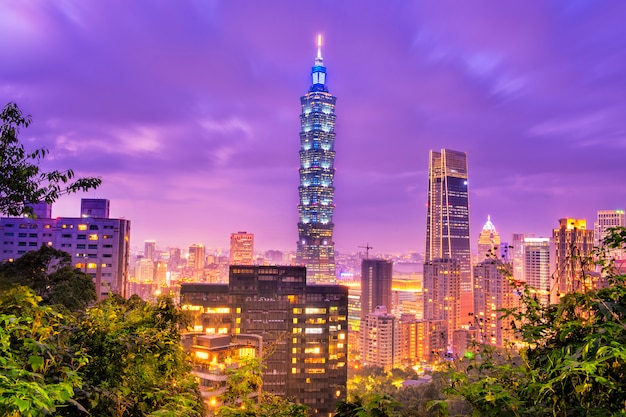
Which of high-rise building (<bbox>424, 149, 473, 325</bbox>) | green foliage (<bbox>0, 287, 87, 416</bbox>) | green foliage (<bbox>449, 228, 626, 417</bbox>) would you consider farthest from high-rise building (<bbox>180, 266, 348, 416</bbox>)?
high-rise building (<bbox>424, 149, 473, 325</bbox>)

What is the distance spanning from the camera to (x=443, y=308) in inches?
3794

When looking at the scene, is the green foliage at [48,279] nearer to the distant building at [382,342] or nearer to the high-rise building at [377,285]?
the distant building at [382,342]

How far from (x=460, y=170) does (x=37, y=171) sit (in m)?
185

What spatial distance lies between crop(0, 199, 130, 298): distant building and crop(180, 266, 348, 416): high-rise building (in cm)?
1221

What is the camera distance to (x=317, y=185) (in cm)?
13700

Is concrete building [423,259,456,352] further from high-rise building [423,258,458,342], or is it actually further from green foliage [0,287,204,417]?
green foliage [0,287,204,417]

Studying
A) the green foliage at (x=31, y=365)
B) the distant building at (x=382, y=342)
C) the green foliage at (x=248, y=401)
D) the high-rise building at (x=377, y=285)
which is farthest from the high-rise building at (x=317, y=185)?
the green foliage at (x=31, y=365)

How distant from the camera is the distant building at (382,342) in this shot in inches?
2844

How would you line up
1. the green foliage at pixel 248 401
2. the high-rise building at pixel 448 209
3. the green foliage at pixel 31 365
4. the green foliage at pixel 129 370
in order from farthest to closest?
the high-rise building at pixel 448 209, the green foliage at pixel 248 401, the green foliage at pixel 129 370, the green foliage at pixel 31 365

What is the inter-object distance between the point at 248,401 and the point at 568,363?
11.0ft

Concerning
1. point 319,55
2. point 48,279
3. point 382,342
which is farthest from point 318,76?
point 48,279

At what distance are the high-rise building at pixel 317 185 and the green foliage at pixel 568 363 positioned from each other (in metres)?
133

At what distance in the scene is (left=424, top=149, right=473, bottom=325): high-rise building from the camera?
170 meters

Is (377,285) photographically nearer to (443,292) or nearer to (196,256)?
(443,292)
